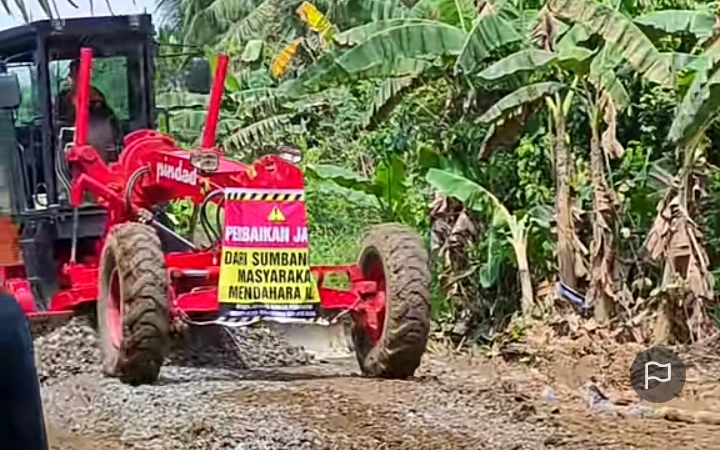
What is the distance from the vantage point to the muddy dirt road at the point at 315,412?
6152 millimetres

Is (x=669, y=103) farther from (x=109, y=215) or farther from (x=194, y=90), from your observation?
(x=109, y=215)

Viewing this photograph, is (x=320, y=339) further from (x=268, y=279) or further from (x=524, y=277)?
(x=268, y=279)

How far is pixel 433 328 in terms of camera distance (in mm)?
11398

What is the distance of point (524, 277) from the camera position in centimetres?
1049

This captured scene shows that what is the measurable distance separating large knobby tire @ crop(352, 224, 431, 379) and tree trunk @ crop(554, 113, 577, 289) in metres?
2.17

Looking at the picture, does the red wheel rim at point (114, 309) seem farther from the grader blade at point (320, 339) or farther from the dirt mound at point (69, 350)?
the grader blade at point (320, 339)

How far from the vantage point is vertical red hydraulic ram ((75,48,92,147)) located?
335 inches

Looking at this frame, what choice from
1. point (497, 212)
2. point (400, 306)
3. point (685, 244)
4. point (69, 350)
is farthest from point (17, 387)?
point (497, 212)

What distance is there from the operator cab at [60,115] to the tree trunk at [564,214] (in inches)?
121

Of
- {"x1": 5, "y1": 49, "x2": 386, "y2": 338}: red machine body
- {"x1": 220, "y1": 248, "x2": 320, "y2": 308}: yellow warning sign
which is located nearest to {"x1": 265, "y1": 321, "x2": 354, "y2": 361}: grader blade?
{"x1": 5, "y1": 49, "x2": 386, "y2": 338}: red machine body

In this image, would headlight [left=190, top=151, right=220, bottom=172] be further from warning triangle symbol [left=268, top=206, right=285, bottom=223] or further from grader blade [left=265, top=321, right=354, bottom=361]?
grader blade [left=265, top=321, right=354, bottom=361]

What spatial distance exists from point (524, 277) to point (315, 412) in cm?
418

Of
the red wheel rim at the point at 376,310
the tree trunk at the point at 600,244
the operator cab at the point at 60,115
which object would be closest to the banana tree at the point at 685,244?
the tree trunk at the point at 600,244

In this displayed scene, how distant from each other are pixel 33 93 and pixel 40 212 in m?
0.83
